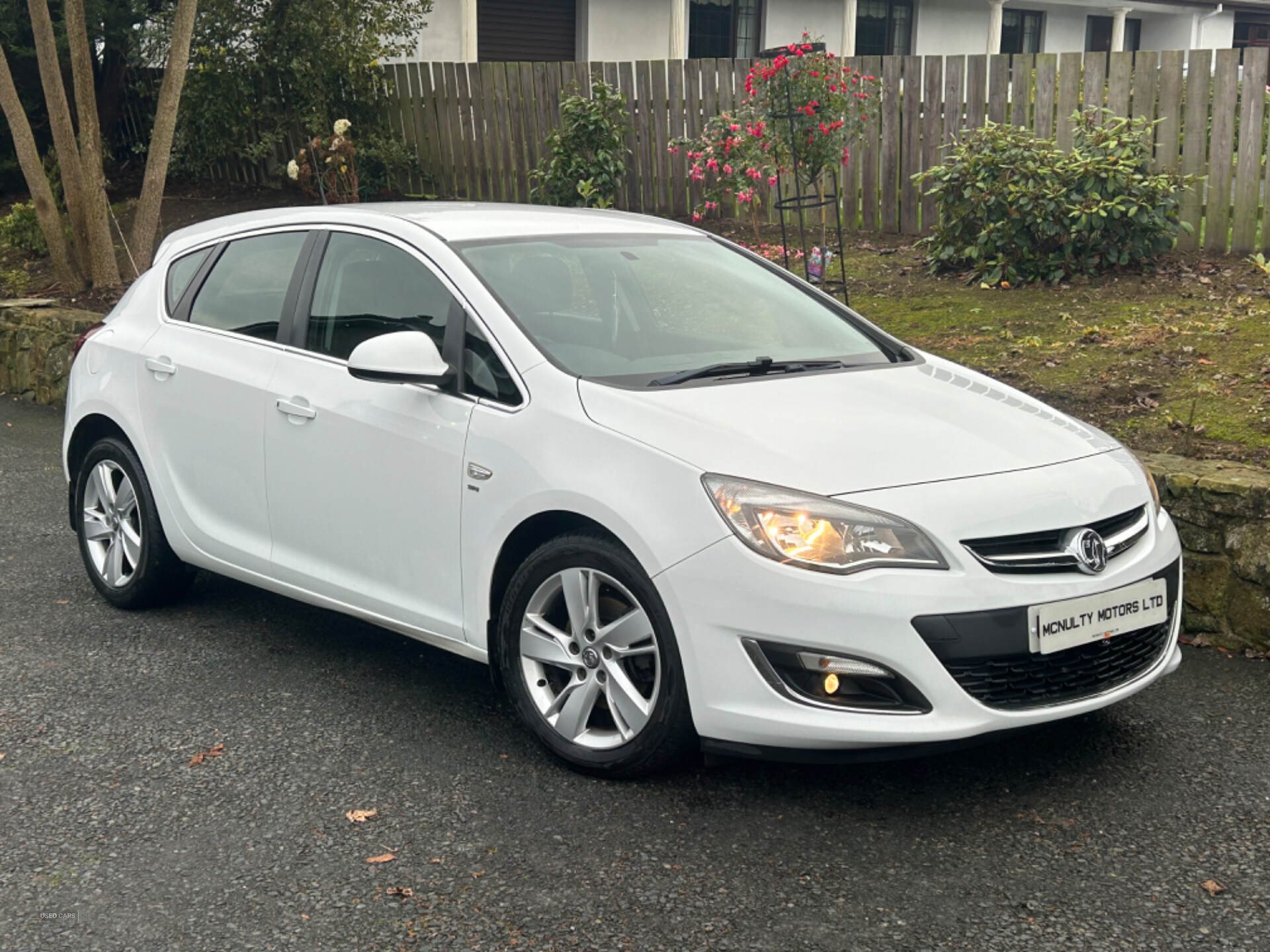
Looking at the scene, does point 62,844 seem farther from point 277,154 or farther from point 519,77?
point 277,154

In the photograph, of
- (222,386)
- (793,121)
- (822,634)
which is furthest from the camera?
(793,121)

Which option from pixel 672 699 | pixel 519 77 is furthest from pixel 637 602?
pixel 519 77

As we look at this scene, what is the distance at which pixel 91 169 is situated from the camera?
12.4 meters

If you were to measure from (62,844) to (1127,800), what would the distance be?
9.37ft

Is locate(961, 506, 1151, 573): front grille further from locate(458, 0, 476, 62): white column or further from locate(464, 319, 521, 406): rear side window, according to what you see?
locate(458, 0, 476, 62): white column

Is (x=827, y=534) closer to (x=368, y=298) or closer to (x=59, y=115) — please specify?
(x=368, y=298)

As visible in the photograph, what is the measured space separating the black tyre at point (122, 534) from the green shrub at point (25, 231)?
10155mm

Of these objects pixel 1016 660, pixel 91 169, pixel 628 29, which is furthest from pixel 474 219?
pixel 628 29

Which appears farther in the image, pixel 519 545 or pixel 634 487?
pixel 519 545

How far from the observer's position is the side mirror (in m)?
4.20

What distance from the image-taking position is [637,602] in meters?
3.76

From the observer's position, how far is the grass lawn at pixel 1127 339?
6426mm

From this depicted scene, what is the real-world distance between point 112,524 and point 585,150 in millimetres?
8812

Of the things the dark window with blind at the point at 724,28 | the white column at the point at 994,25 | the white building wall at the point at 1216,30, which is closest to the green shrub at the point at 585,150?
the dark window with blind at the point at 724,28
